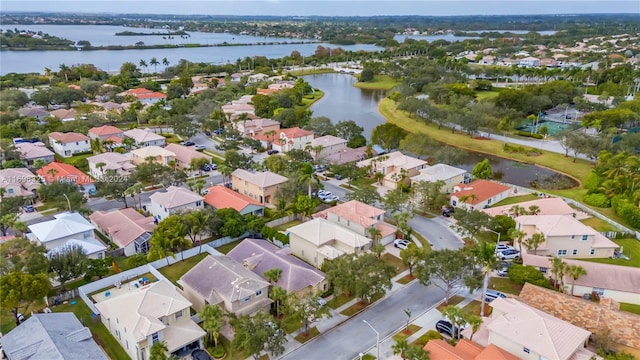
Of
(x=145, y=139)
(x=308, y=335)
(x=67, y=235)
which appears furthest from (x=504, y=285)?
(x=145, y=139)

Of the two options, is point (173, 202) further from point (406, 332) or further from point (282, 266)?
point (406, 332)

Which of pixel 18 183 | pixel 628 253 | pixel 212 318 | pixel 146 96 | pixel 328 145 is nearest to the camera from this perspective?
pixel 212 318

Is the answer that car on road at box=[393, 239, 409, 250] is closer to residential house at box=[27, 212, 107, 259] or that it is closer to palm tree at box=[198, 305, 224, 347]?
palm tree at box=[198, 305, 224, 347]

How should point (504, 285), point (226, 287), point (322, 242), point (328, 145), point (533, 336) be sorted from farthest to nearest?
point (328, 145), point (322, 242), point (504, 285), point (226, 287), point (533, 336)

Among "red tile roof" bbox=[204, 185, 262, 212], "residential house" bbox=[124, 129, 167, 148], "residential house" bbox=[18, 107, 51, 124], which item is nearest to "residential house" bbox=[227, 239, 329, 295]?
"red tile roof" bbox=[204, 185, 262, 212]

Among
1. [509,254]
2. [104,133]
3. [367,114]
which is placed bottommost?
[509,254]
